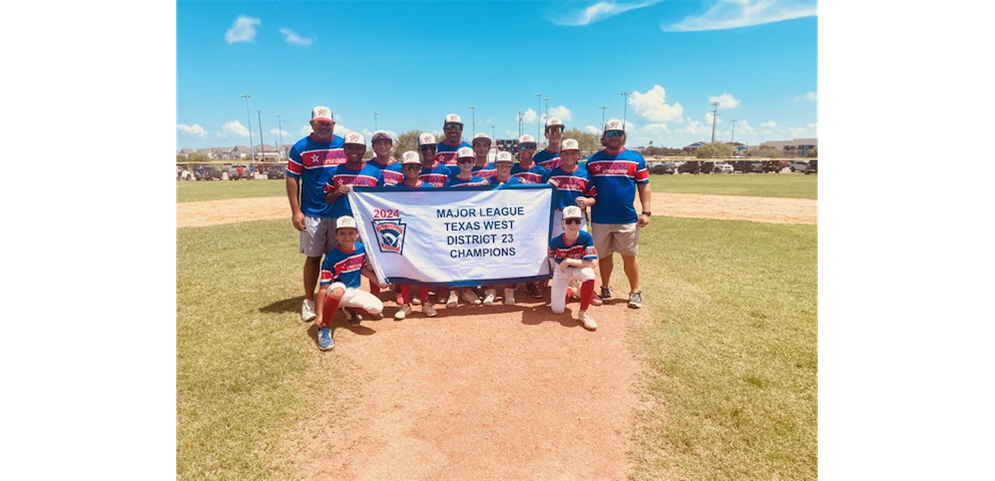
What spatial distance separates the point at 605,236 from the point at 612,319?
1.26 metres

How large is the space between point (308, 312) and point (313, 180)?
182 centimetres

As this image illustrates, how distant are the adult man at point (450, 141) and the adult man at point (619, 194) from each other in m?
2.37

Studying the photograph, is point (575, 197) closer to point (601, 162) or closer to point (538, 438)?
point (601, 162)

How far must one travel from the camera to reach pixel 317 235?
571 centimetres

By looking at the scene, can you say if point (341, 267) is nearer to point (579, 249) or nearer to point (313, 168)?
point (313, 168)

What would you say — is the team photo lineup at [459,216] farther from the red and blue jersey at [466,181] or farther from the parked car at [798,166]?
the parked car at [798,166]

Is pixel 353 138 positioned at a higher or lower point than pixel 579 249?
higher

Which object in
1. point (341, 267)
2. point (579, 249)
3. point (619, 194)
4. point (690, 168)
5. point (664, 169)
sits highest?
point (690, 168)

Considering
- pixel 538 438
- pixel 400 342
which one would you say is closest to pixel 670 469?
pixel 538 438

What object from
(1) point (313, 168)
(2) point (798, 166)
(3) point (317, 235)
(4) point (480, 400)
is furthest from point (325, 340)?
(2) point (798, 166)

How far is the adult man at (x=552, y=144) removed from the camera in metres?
6.97

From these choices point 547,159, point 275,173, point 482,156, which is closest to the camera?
point 482,156

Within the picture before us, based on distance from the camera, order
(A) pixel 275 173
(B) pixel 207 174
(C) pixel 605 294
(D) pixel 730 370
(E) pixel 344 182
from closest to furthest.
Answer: (D) pixel 730 370 → (E) pixel 344 182 → (C) pixel 605 294 → (A) pixel 275 173 → (B) pixel 207 174

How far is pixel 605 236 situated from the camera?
6.12 m
